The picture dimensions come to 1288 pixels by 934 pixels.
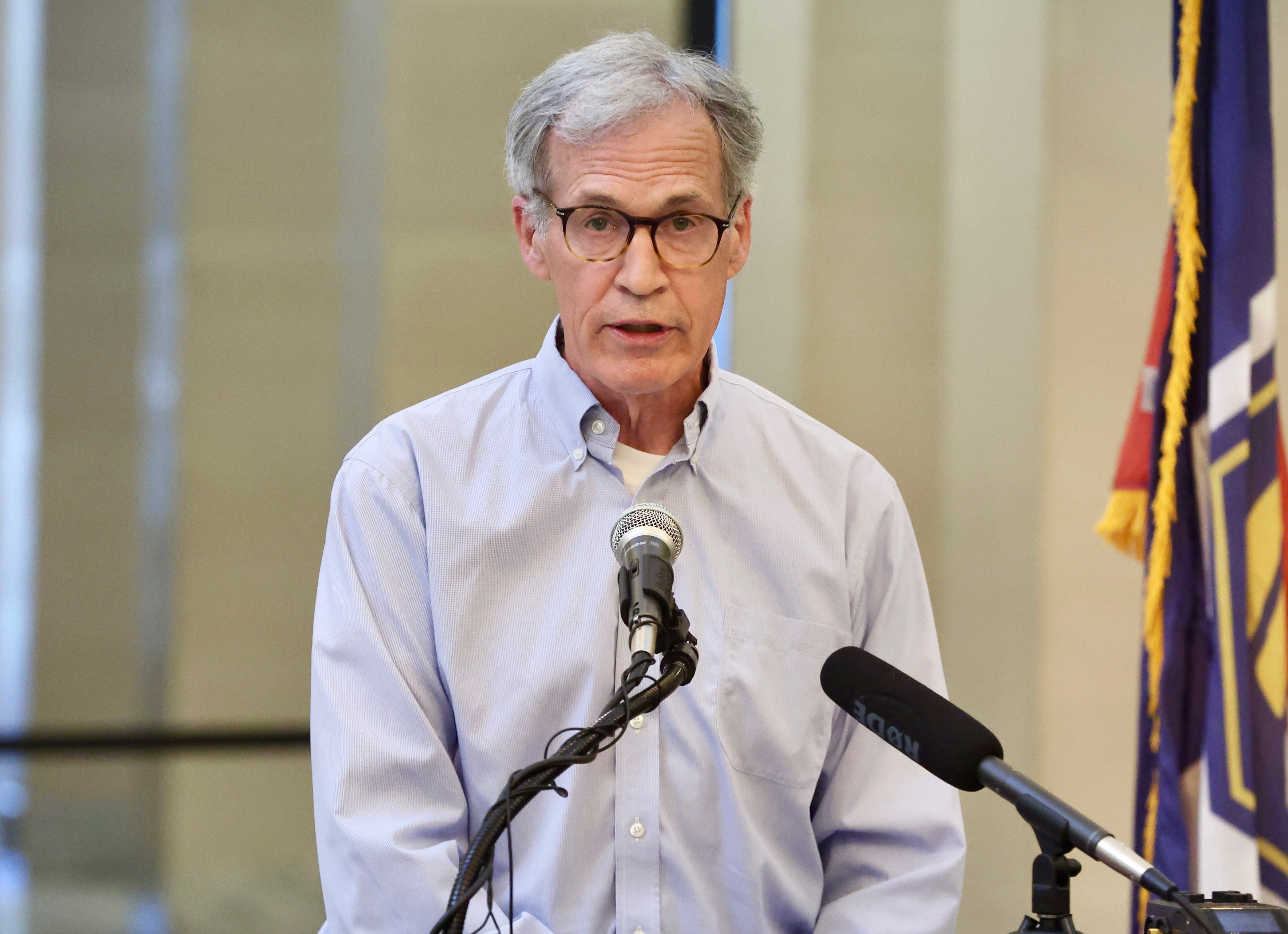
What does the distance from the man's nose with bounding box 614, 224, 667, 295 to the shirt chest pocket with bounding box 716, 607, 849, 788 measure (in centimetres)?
46

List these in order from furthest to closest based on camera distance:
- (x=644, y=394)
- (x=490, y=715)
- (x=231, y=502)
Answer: (x=231, y=502)
(x=644, y=394)
(x=490, y=715)

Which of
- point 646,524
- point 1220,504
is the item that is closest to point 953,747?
point 646,524

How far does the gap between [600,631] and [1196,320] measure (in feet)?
4.01

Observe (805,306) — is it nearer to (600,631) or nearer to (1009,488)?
(1009,488)

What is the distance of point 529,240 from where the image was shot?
1.73 metres

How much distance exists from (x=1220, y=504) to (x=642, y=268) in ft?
3.74

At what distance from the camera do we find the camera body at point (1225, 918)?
84cm

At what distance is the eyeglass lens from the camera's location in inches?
62.9

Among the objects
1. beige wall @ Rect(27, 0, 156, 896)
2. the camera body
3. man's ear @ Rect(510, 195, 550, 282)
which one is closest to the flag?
man's ear @ Rect(510, 195, 550, 282)

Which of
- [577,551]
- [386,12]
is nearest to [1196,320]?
[577,551]

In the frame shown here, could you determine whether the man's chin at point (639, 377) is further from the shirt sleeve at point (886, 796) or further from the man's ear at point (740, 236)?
the shirt sleeve at point (886, 796)

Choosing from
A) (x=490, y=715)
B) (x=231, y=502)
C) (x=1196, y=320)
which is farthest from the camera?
(x=231, y=502)

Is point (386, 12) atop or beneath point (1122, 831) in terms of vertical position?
atop

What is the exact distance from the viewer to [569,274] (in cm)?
161
